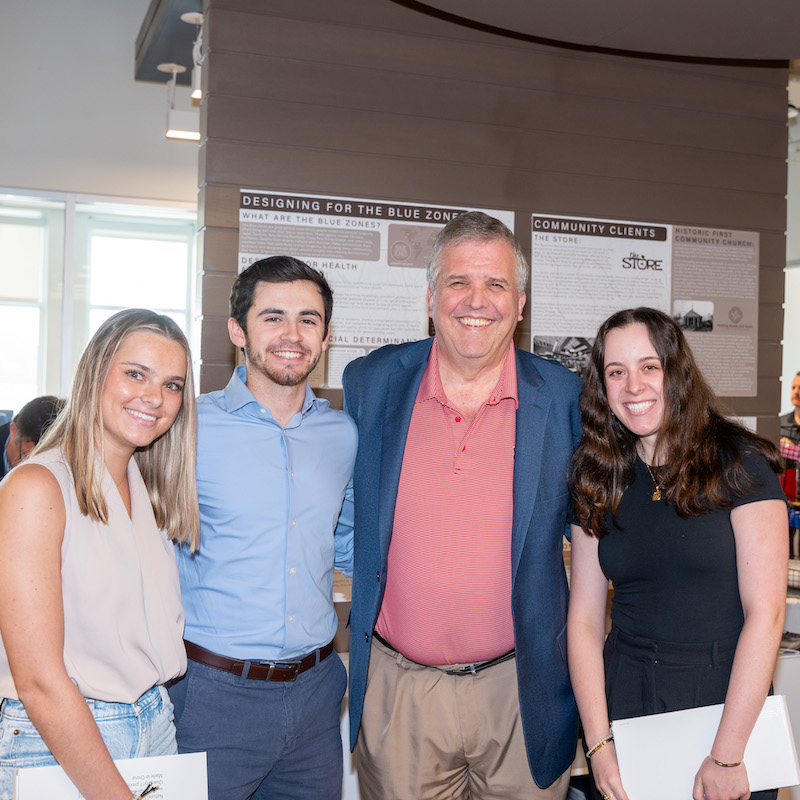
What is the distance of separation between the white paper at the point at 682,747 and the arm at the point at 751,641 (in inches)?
1.1

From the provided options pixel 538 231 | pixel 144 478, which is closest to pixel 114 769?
A: pixel 144 478

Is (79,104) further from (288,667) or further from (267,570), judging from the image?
(288,667)

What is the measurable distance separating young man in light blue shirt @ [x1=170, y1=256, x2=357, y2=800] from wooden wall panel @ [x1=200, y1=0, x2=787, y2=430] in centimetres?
117

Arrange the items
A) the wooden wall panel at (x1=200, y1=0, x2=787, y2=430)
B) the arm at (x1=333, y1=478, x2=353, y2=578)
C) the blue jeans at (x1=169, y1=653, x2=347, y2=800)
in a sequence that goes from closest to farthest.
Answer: the blue jeans at (x1=169, y1=653, x2=347, y2=800) < the arm at (x1=333, y1=478, x2=353, y2=578) < the wooden wall panel at (x1=200, y1=0, x2=787, y2=430)

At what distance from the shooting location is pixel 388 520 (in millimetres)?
2117

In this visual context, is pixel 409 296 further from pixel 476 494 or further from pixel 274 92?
pixel 476 494

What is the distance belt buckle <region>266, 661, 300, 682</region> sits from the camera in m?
1.98

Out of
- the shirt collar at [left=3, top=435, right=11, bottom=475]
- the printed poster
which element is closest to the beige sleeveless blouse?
the printed poster

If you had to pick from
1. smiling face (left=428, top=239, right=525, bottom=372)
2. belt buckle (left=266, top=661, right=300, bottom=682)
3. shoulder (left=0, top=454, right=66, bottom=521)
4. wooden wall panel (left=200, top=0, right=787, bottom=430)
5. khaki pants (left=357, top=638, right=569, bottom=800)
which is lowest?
khaki pants (left=357, top=638, right=569, bottom=800)

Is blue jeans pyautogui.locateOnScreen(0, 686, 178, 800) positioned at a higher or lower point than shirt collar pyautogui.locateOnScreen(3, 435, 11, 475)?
lower

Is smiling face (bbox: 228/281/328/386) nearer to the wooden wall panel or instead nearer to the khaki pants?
the khaki pants

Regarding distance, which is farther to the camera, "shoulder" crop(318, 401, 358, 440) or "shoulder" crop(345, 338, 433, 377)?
"shoulder" crop(345, 338, 433, 377)

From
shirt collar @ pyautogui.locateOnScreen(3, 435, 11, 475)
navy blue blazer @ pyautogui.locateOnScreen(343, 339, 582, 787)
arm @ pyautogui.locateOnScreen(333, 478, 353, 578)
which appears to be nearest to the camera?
navy blue blazer @ pyautogui.locateOnScreen(343, 339, 582, 787)

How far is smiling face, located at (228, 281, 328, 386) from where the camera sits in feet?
6.85
